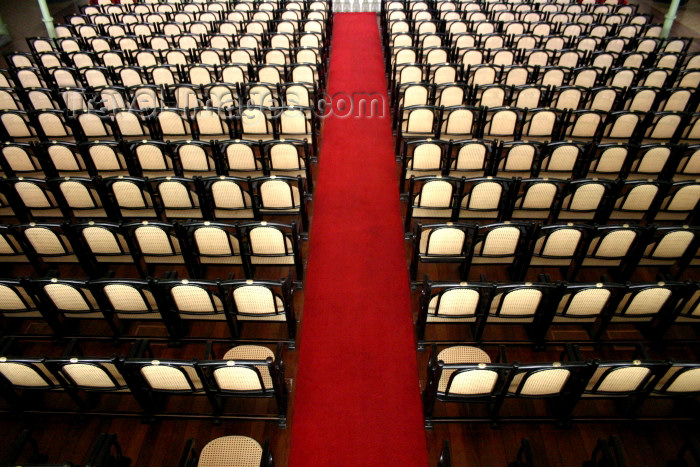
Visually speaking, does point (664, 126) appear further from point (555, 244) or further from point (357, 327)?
point (357, 327)

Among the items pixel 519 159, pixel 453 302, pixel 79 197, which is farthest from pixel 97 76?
pixel 453 302

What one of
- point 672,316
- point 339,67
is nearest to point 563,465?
point 672,316

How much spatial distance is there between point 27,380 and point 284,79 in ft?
20.0

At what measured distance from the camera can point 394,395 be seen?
4.04 meters

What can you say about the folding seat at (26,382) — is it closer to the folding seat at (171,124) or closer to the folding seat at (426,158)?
the folding seat at (171,124)

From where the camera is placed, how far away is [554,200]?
17.2 feet

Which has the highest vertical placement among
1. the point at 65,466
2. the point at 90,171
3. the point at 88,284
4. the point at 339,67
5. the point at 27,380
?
the point at 339,67

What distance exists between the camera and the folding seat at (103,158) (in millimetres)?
5668

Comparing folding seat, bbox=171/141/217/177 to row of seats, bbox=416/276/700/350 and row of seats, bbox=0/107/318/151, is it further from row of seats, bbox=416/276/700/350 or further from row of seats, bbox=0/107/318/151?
row of seats, bbox=416/276/700/350

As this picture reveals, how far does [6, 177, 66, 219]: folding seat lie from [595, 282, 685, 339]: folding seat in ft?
20.4

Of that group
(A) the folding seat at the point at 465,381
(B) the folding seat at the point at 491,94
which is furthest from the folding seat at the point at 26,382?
(B) the folding seat at the point at 491,94

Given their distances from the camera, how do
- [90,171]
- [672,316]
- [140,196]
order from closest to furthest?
[672,316], [140,196], [90,171]

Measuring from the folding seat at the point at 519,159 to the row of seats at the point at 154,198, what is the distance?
8.91 feet

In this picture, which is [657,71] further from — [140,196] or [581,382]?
[140,196]
